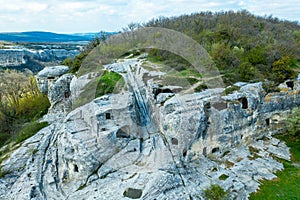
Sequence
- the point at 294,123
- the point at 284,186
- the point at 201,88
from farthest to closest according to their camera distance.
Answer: the point at 201,88 < the point at 294,123 < the point at 284,186

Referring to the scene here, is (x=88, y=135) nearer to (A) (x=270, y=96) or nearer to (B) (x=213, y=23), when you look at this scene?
(A) (x=270, y=96)

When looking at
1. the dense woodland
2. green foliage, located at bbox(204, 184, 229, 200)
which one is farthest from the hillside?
the dense woodland

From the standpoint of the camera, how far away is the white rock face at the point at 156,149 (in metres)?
16.0

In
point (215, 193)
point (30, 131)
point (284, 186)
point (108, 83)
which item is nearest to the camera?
point (215, 193)

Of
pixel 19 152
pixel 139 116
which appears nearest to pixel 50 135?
pixel 19 152

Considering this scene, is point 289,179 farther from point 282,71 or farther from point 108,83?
point 108,83

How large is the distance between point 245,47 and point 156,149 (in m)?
19.5

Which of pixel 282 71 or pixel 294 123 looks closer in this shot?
pixel 294 123

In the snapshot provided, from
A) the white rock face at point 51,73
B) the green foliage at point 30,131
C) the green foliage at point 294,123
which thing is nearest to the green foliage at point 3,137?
the green foliage at point 30,131

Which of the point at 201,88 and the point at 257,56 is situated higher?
the point at 257,56

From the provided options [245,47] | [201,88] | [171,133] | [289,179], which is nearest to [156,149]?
[171,133]

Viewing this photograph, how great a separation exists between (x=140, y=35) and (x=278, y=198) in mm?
31682

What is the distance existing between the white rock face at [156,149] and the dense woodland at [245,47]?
116 inches

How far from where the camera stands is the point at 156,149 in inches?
728
